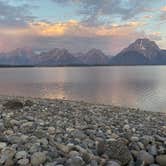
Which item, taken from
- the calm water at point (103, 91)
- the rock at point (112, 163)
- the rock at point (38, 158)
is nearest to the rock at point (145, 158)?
the rock at point (112, 163)

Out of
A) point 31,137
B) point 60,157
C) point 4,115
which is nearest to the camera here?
point 60,157

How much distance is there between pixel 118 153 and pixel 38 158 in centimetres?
207

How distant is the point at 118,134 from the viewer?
31.7 feet

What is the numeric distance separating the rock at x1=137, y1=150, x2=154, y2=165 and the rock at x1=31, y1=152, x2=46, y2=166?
2530mm

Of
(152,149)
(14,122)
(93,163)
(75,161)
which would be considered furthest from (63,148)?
(14,122)

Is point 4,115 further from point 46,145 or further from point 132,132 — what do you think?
point 132,132

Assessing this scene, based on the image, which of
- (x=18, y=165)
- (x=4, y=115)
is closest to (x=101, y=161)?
(x=18, y=165)

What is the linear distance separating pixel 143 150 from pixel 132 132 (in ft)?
6.58

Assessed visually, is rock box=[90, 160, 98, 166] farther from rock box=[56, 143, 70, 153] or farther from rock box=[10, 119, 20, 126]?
rock box=[10, 119, 20, 126]

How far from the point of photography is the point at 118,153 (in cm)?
736

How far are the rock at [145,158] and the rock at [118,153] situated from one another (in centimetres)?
33

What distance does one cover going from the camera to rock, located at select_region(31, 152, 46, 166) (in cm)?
674

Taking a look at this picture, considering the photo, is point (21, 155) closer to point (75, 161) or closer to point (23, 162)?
point (23, 162)

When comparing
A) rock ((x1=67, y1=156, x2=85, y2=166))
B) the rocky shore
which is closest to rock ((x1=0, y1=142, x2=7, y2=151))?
the rocky shore
